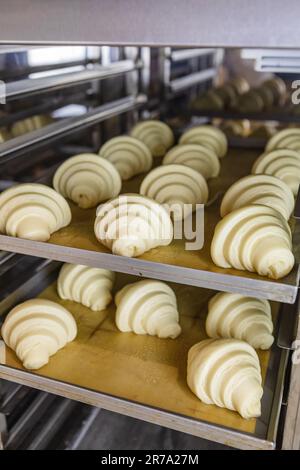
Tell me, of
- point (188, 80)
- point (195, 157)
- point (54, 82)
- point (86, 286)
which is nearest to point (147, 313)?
point (86, 286)

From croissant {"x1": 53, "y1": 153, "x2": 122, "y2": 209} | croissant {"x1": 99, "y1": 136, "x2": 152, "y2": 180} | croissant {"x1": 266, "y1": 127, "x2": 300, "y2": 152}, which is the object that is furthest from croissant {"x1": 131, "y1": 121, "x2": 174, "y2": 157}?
croissant {"x1": 53, "y1": 153, "x2": 122, "y2": 209}

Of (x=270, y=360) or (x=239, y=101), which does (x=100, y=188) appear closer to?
(x=270, y=360)

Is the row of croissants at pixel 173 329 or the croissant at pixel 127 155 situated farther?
the croissant at pixel 127 155

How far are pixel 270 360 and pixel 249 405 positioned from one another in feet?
0.70

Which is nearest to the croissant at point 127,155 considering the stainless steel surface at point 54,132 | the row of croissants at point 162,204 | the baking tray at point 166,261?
the row of croissants at point 162,204

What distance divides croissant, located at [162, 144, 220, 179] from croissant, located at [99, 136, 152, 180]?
0.33 ft

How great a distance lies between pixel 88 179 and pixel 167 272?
1.56 ft

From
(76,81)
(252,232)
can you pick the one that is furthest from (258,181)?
(76,81)

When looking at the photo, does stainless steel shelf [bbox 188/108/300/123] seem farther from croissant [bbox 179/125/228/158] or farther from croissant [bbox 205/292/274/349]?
croissant [bbox 205/292/274/349]

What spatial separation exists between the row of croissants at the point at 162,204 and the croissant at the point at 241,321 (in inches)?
9.3

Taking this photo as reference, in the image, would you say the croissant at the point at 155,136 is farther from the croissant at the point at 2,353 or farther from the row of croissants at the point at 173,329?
the croissant at the point at 2,353

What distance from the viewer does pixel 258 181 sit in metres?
1.18

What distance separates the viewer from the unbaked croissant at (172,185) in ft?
4.12

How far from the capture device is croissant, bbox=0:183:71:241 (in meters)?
1.05
